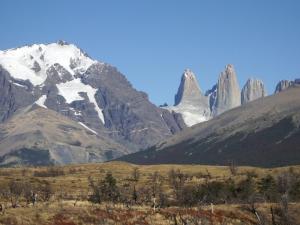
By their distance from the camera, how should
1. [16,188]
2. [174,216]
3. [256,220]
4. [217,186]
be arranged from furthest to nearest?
1. [16,188]
2. [217,186]
3. [256,220]
4. [174,216]

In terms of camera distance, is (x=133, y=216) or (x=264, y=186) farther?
(x=264, y=186)

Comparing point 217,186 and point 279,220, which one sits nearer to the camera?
point 279,220

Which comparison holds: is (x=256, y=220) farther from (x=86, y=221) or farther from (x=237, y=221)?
(x=86, y=221)

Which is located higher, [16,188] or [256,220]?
[16,188]

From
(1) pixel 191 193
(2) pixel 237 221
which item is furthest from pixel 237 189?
(2) pixel 237 221

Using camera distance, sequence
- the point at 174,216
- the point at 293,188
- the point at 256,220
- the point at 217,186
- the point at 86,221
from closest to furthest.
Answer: the point at 86,221
the point at 174,216
the point at 256,220
the point at 293,188
the point at 217,186

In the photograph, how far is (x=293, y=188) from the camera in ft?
542

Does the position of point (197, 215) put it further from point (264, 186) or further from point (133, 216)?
point (264, 186)

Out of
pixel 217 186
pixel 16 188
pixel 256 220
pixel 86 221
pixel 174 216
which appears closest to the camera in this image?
pixel 86 221

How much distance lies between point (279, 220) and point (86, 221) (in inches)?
1311

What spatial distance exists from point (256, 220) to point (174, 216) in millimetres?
15166

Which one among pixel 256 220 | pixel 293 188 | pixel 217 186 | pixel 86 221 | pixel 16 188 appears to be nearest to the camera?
pixel 86 221

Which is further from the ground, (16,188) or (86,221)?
(16,188)

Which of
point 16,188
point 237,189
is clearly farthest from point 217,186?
point 16,188
